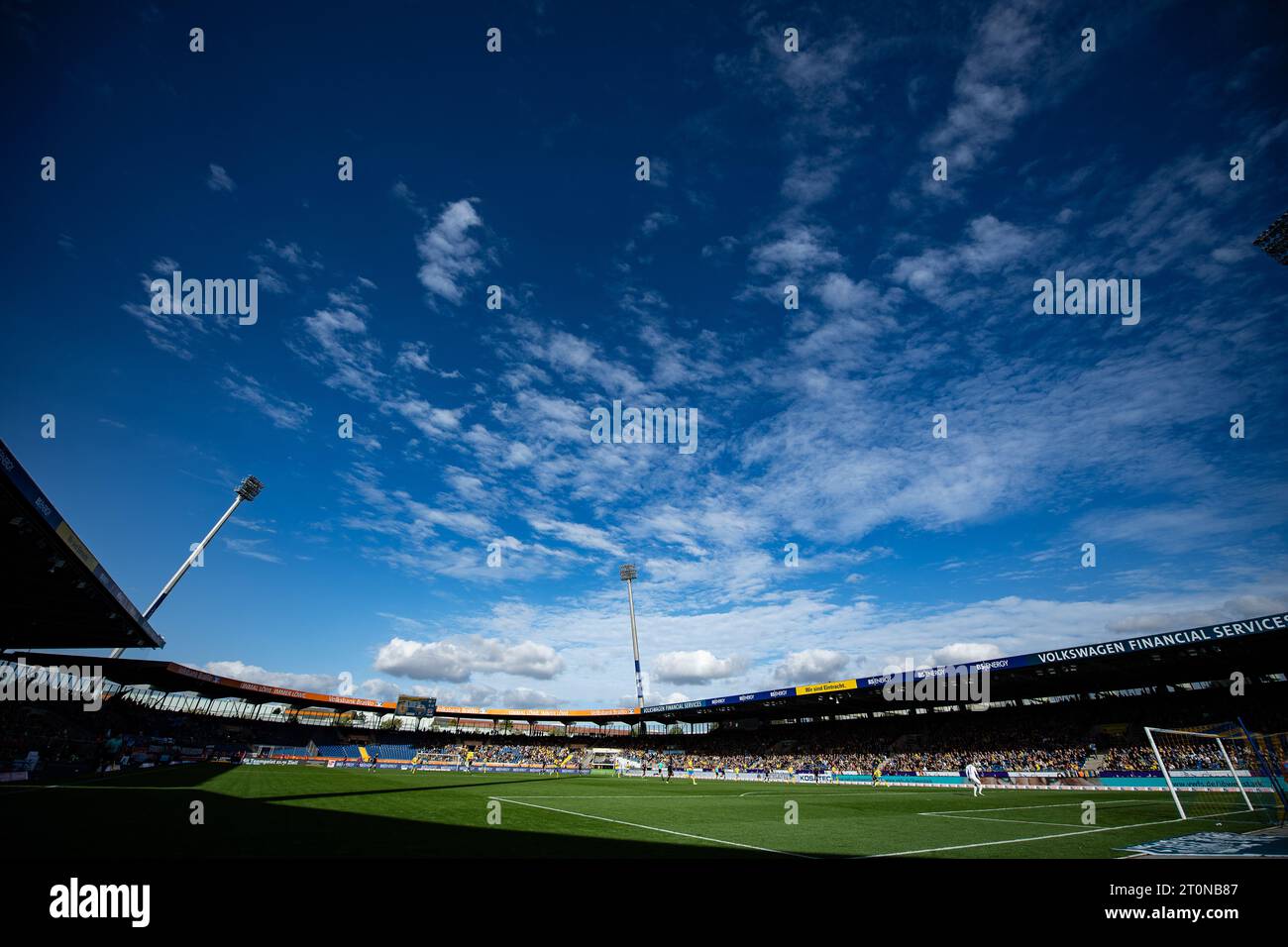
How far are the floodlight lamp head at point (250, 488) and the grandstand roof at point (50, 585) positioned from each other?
34.6 metres

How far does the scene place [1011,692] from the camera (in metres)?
43.3

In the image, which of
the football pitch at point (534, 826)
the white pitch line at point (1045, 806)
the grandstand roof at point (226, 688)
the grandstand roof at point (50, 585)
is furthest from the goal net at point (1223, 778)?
the grandstand roof at point (226, 688)

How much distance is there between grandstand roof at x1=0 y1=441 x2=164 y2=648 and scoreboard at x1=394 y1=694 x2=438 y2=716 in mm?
49571

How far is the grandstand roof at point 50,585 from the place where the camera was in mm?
15570

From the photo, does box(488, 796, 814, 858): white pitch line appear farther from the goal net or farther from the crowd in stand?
the crowd in stand

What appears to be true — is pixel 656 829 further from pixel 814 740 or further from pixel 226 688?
pixel 226 688

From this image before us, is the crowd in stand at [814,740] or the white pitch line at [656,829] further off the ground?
the white pitch line at [656,829]

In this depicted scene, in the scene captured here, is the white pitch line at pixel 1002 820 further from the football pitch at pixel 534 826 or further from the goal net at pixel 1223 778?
the goal net at pixel 1223 778

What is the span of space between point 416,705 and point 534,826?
8004 cm

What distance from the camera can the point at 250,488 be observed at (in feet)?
228

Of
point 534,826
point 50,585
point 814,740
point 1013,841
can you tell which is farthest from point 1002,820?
point 814,740

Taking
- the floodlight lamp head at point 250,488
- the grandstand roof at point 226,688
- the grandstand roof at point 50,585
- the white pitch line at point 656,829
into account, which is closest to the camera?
the white pitch line at point 656,829

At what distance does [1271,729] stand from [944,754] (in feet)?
59.5

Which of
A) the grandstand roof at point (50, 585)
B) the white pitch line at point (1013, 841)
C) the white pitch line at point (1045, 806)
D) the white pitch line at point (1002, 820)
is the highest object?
the grandstand roof at point (50, 585)
